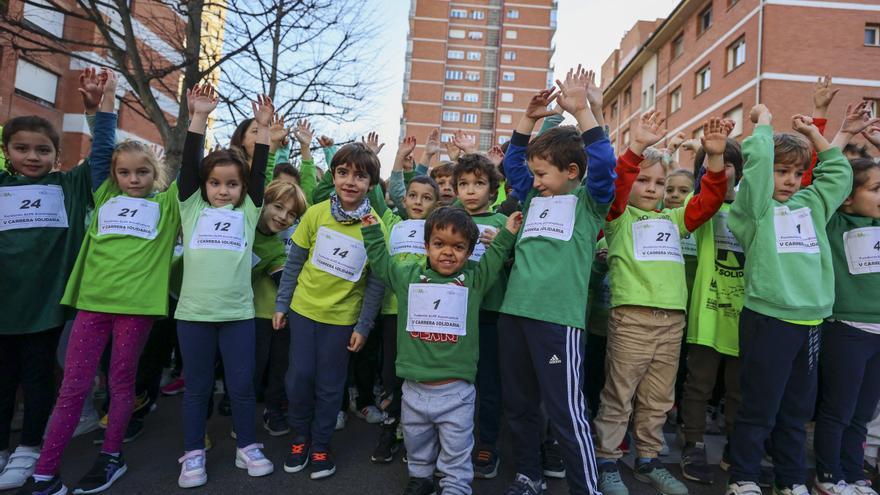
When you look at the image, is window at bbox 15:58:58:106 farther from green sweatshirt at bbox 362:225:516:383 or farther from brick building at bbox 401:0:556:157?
brick building at bbox 401:0:556:157

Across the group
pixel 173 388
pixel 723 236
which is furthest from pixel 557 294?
pixel 173 388

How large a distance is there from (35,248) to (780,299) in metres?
4.04

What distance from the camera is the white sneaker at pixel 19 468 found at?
8.58 ft

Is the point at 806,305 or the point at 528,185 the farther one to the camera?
the point at 528,185

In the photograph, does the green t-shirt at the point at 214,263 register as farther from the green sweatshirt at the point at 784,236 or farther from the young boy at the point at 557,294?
the green sweatshirt at the point at 784,236

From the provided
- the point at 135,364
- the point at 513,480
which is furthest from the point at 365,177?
the point at 513,480

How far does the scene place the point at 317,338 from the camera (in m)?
3.01

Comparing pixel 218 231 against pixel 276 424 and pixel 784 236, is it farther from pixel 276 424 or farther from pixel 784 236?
pixel 784 236

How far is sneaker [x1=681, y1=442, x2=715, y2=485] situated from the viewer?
2.90 metres

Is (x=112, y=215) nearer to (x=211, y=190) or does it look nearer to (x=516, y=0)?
(x=211, y=190)

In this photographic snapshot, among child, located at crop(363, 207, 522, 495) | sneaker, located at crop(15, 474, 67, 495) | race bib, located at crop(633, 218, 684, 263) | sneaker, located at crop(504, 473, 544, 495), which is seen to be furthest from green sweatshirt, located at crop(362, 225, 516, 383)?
sneaker, located at crop(15, 474, 67, 495)

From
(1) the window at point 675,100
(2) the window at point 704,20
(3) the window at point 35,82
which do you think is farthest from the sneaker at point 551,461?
(1) the window at point 675,100

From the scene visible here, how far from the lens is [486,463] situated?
2.91 m

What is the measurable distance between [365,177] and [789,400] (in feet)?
8.65
